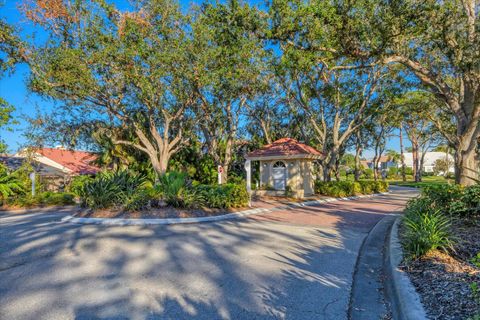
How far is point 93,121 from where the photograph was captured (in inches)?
777

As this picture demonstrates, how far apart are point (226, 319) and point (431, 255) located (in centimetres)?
343

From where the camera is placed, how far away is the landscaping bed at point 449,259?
3.07m

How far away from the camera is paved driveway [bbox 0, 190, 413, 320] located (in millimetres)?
3637

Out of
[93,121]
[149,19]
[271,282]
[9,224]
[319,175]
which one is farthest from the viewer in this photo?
[319,175]

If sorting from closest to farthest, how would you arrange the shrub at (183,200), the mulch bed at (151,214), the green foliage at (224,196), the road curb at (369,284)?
1. the road curb at (369,284)
2. the mulch bed at (151,214)
3. the shrub at (183,200)
4. the green foliage at (224,196)

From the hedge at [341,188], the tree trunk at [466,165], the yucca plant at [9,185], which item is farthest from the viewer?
the hedge at [341,188]

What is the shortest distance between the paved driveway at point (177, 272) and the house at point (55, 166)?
56.5 feet

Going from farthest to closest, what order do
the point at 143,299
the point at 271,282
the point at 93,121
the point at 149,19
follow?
the point at 93,121, the point at 149,19, the point at 271,282, the point at 143,299

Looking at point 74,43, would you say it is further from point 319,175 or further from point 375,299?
point 319,175

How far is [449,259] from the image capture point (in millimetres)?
4461

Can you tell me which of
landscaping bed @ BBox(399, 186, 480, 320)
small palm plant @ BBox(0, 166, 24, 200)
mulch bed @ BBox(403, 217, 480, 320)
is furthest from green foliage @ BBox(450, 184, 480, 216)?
small palm plant @ BBox(0, 166, 24, 200)

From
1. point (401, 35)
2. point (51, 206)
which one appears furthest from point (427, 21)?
point (51, 206)

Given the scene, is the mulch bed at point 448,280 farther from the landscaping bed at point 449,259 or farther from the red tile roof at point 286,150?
the red tile roof at point 286,150

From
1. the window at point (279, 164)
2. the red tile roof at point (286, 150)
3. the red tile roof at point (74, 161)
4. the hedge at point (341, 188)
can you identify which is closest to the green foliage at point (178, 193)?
the red tile roof at point (286, 150)
